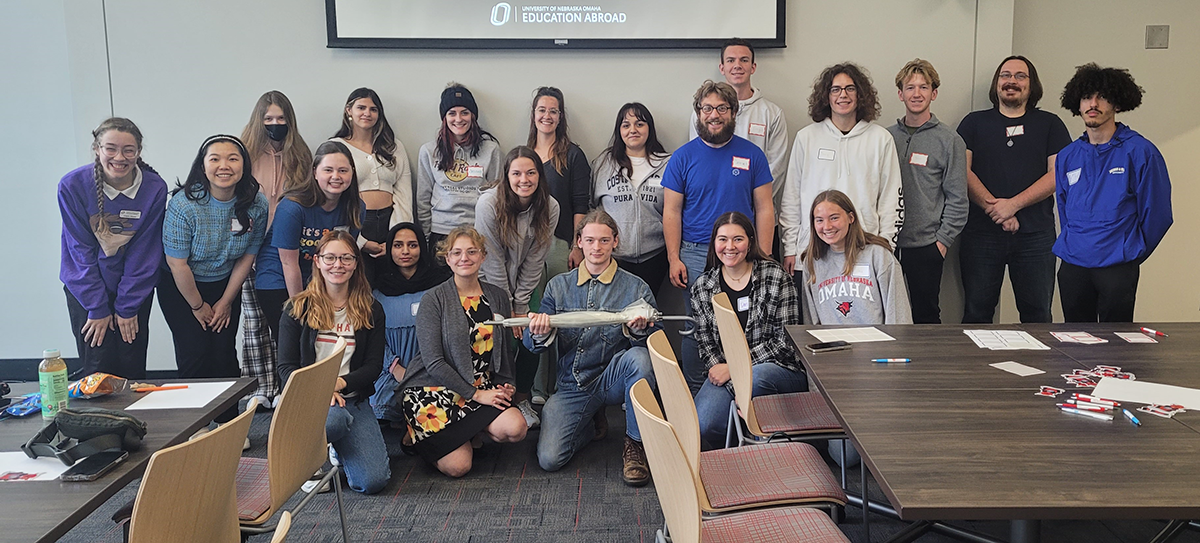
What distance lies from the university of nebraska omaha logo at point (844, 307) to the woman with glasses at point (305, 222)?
228 centimetres

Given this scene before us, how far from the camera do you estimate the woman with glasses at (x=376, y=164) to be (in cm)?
418

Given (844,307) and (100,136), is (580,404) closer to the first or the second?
(844,307)

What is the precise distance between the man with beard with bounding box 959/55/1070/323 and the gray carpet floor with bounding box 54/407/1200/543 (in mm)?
1745

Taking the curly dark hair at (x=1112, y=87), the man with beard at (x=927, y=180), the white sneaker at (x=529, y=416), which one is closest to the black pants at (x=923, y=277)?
the man with beard at (x=927, y=180)

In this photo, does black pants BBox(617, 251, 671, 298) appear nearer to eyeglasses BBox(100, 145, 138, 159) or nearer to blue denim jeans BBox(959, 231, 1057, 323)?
blue denim jeans BBox(959, 231, 1057, 323)

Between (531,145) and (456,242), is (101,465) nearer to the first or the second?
(456,242)

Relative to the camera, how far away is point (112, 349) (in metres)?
3.70

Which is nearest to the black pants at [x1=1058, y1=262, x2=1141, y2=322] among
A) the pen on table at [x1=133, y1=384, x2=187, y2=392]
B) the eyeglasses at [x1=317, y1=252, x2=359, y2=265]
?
the eyeglasses at [x1=317, y1=252, x2=359, y2=265]

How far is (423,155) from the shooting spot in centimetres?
434

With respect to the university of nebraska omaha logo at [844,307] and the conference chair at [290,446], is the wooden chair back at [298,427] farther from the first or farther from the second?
the university of nebraska omaha logo at [844,307]

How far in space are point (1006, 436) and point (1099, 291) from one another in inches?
88.2

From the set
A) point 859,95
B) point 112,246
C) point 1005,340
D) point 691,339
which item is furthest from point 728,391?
point 112,246

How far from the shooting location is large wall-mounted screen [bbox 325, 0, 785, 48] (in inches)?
174

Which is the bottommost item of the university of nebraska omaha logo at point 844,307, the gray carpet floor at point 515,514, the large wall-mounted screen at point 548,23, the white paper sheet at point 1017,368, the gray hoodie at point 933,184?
the gray carpet floor at point 515,514
